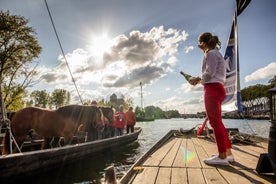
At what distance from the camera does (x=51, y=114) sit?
8133 millimetres

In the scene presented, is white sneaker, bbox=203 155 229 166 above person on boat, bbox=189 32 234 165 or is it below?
below

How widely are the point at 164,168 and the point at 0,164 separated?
3.67 metres

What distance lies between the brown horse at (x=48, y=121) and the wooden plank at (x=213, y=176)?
19.7ft

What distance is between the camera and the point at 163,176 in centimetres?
323

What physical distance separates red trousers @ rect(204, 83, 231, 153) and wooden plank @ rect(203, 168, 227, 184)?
0.48m

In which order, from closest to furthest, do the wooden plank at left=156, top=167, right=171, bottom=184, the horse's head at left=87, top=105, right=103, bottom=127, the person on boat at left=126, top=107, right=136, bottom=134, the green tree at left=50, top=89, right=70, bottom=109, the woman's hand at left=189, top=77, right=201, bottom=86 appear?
the wooden plank at left=156, top=167, right=171, bottom=184 → the woman's hand at left=189, top=77, right=201, bottom=86 → the horse's head at left=87, top=105, right=103, bottom=127 → the person on boat at left=126, top=107, right=136, bottom=134 → the green tree at left=50, top=89, right=70, bottom=109

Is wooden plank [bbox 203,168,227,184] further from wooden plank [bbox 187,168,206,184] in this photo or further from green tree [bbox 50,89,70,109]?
green tree [bbox 50,89,70,109]

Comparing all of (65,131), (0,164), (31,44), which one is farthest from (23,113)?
(31,44)

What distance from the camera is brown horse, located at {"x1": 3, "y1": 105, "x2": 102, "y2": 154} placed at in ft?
24.9

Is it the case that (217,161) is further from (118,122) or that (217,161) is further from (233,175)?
(118,122)

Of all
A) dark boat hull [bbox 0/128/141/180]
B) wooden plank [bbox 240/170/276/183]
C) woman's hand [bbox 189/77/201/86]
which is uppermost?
woman's hand [bbox 189/77/201/86]

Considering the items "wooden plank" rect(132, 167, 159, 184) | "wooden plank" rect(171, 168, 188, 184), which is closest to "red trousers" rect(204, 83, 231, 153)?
"wooden plank" rect(171, 168, 188, 184)

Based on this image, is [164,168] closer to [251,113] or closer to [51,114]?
[51,114]

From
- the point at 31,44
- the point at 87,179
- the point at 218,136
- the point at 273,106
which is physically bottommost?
the point at 87,179
